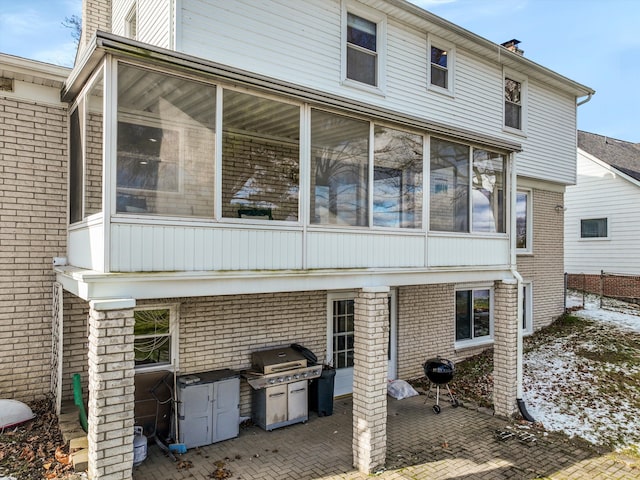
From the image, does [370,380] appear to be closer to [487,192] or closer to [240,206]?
[240,206]

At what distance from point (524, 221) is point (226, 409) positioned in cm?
1040

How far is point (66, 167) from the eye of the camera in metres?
6.71

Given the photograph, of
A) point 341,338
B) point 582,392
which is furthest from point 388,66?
point 582,392

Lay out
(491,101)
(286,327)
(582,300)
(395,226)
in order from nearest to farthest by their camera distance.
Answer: (395,226), (286,327), (491,101), (582,300)

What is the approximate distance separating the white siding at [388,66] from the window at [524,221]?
2.59 ft

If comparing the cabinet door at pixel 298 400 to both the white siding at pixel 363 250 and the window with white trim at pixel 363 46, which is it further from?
the window with white trim at pixel 363 46

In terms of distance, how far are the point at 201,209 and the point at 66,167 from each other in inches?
121

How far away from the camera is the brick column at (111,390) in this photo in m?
4.38

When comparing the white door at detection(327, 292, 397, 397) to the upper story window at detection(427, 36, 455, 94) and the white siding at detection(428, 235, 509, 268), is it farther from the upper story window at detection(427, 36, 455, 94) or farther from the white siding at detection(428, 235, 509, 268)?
the upper story window at detection(427, 36, 455, 94)

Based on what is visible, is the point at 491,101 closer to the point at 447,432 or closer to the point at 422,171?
the point at 422,171

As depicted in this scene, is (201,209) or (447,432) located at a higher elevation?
(201,209)

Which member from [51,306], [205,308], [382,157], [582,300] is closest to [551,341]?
[582,300]

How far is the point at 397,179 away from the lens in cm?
704

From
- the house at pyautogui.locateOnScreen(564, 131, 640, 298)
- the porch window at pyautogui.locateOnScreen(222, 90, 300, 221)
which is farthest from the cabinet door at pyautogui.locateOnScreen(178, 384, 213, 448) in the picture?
the house at pyautogui.locateOnScreen(564, 131, 640, 298)
